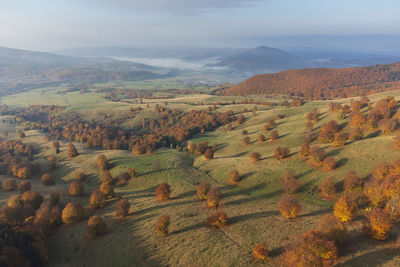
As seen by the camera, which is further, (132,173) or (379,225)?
(132,173)

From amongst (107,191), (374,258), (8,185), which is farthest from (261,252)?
(8,185)

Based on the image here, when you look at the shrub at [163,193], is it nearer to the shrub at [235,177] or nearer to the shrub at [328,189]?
the shrub at [235,177]

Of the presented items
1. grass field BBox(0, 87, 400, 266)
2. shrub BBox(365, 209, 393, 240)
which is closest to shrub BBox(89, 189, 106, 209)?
grass field BBox(0, 87, 400, 266)

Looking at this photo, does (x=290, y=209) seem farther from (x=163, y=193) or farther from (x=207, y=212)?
(x=163, y=193)

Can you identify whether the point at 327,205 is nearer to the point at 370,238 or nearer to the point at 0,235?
the point at 370,238

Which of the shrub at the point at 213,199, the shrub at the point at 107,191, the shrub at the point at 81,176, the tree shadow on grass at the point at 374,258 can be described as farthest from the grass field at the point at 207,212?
the shrub at the point at 107,191

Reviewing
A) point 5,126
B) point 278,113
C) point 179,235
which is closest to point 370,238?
point 179,235

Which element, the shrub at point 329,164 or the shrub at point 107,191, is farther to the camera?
the shrub at point 107,191

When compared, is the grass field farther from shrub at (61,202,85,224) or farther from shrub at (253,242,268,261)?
shrub at (61,202,85,224)
